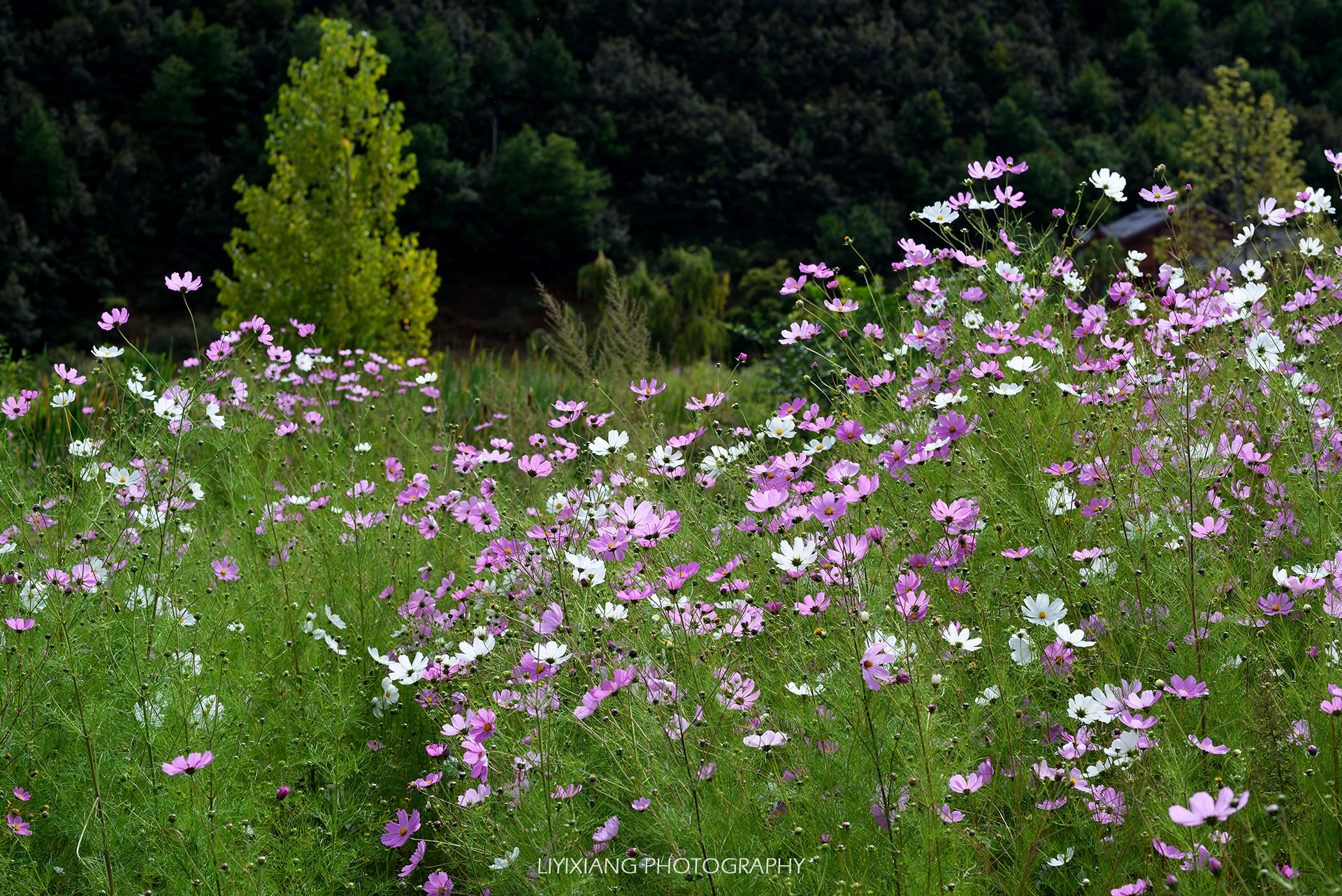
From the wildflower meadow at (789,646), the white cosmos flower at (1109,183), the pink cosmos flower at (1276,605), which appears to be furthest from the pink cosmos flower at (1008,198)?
the pink cosmos flower at (1276,605)

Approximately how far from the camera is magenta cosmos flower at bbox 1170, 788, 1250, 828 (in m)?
1.17

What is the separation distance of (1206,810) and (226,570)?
2823 millimetres

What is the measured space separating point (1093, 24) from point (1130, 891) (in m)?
39.9

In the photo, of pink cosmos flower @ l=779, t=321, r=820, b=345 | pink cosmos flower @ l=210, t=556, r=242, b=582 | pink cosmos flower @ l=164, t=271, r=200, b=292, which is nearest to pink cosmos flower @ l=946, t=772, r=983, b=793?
pink cosmos flower @ l=779, t=321, r=820, b=345

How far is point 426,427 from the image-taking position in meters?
4.80

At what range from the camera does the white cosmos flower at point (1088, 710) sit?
1.65m

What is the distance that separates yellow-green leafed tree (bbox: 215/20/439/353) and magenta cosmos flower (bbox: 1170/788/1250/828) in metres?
7.85

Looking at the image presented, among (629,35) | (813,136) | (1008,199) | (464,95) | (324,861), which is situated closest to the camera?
(324,861)

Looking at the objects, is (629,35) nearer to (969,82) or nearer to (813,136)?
(813,136)

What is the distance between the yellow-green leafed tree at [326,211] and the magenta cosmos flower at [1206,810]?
785cm

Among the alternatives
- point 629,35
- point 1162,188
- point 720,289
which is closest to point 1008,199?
point 1162,188

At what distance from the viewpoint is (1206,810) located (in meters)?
1.21

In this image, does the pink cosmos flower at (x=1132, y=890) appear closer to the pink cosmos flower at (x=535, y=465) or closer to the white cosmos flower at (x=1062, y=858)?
the white cosmos flower at (x=1062, y=858)

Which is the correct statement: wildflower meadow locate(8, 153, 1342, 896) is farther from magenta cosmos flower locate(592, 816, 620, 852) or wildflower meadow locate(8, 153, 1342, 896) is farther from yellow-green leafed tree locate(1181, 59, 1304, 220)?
yellow-green leafed tree locate(1181, 59, 1304, 220)
